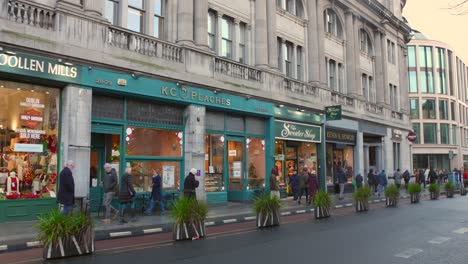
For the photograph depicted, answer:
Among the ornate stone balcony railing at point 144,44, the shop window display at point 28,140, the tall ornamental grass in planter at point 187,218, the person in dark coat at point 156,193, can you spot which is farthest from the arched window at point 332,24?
the tall ornamental grass in planter at point 187,218

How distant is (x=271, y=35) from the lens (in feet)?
75.2

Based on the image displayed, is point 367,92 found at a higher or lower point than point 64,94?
higher

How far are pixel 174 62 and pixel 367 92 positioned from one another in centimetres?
2104

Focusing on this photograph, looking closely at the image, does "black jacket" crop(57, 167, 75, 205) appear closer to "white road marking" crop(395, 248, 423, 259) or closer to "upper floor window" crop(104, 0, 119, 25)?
"upper floor window" crop(104, 0, 119, 25)

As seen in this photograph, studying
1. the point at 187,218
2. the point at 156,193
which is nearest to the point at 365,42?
the point at 156,193

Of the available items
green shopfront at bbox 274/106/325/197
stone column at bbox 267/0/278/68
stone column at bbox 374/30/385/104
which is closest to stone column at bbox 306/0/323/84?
green shopfront at bbox 274/106/325/197

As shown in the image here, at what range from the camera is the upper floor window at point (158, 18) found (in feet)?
58.2

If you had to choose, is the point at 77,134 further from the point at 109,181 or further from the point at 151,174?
the point at 151,174

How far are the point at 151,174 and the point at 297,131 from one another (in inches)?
406

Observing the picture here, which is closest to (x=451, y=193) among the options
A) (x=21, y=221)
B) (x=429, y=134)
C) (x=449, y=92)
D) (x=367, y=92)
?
(x=367, y=92)

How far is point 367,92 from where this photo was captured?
3391 centimetres

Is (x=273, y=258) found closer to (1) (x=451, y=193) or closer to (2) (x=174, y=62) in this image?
(2) (x=174, y=62)

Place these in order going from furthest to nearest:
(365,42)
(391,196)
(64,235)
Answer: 1. (365,42)
2. (391,196)
3. (64,235)

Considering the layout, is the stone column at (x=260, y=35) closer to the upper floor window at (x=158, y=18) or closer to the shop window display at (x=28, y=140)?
the upper floor window at (x=158, y=18)
